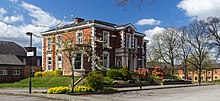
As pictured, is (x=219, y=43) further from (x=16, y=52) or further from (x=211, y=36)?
(x=16, y=52)

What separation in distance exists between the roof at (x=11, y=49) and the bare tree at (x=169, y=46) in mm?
32419

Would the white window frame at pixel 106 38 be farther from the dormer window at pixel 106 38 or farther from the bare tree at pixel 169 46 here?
the bare tree at pixel 169 46

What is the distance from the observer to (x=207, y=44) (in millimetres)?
55688

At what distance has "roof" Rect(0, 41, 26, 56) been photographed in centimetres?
6550

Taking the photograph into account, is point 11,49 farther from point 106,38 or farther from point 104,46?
point 104,46

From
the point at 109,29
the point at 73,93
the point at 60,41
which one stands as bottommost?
the point at 73,93

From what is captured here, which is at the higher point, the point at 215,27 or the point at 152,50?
the point at 215,27

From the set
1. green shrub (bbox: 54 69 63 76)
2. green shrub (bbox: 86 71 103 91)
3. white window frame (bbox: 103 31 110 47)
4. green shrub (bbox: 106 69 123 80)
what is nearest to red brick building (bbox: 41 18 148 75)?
white window frame (bbox: 103 31 110 47)

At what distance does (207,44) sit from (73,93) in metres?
40.6

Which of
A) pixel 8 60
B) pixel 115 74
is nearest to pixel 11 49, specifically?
pixel 8 60

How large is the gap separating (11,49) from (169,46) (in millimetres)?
36614

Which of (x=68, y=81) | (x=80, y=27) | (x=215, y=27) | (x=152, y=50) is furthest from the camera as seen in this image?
(x=152, y=50)

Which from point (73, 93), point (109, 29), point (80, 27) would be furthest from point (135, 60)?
point (73, 93)

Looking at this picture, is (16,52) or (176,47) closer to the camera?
(176,47)
